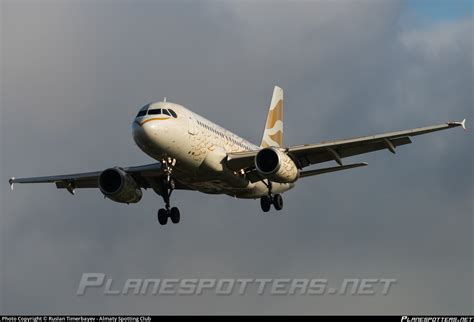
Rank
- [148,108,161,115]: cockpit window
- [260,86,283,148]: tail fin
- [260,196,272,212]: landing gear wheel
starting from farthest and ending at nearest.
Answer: [260,86,283,148]: tail fin, [260,196,272,212]: landing gear wheel, [148,108,161,115]: cockpit window

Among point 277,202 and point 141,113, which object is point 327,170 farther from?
point 141,113

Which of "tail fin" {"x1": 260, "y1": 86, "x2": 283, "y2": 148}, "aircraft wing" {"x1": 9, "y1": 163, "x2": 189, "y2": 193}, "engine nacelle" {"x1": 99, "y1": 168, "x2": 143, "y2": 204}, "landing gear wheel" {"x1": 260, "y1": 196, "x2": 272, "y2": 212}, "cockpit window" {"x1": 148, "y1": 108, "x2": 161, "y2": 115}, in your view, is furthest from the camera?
"tail fin" {"x1": 260, "y1": 86, "x2": 283, "y2": 148}

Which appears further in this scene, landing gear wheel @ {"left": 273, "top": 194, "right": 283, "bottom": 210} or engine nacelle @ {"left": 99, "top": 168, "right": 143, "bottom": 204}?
landing gear wheel @ {"left": 273, "top": 194, "right": 283, "bottom": 210}

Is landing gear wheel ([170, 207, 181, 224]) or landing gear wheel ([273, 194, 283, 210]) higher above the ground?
landing gear wheel ([273, 194, 283, 210])

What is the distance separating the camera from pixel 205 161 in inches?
1937

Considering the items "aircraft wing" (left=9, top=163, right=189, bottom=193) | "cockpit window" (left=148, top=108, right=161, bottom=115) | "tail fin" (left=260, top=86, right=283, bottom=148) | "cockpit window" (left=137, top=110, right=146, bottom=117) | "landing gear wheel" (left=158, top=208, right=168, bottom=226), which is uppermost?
"tail fin" (left=260, top=86, right=283, bottom=148)

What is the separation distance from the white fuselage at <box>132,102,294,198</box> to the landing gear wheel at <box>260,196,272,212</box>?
1528 millimetres

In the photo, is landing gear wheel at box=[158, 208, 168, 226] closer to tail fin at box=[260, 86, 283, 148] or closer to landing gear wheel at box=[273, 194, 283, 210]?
landing gear wheel at box=[273, 194, 283, 210]

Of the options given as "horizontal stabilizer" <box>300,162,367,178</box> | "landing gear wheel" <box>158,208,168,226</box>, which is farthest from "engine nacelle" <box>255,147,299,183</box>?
"landing gear wheel" <box>158,208,168,226</box>

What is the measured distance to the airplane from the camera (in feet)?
155

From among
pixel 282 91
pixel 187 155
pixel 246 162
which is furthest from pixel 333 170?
pixel 282 91

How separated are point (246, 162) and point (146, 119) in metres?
6.23

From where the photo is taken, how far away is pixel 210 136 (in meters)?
49.9

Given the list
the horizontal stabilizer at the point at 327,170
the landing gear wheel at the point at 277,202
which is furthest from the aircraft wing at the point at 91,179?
the horizontal stabilizer at the point at 327,170
